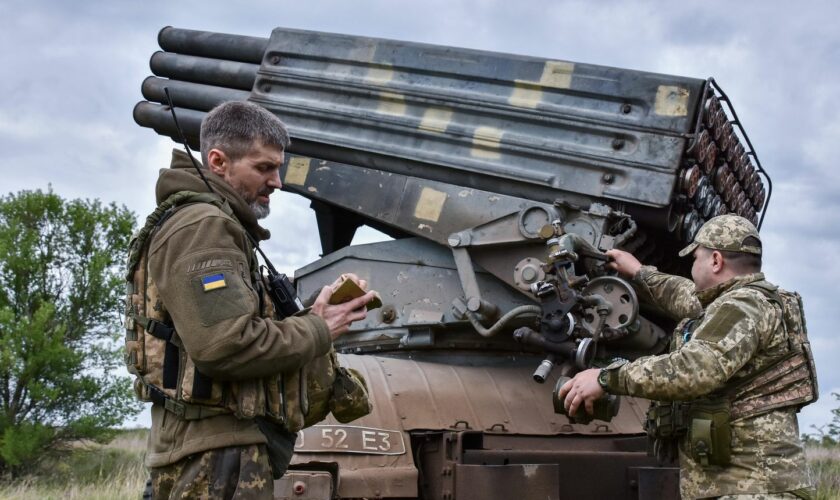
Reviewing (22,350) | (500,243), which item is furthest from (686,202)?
(22,350)

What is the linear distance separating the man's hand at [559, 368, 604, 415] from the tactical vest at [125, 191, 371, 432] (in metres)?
1.32

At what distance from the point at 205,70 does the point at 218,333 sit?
5.84 meters

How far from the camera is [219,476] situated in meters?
3.32

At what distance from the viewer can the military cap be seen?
15.3 feet

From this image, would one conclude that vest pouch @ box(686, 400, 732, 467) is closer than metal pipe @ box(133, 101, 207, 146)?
Yes

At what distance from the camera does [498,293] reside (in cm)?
695

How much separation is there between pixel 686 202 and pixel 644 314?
1.30 metres

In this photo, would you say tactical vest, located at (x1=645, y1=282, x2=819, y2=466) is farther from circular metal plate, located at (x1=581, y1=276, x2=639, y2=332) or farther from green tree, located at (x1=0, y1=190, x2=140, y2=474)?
green tree, located at (x1=0, y1=190, x2=140, y2=474)

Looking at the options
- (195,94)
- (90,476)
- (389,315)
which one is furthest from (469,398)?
(90,476)

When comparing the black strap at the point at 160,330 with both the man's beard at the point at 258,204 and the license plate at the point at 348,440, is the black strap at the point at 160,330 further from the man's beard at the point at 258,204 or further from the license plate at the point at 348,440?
the license plate at the point at 348,440

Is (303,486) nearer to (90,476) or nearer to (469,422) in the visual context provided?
(469,422)

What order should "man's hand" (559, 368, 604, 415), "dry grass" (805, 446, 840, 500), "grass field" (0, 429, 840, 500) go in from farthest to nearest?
1. "grass field" (0, 429, 840, 500)
2. "dry grass" (805, 446, 840, 500)
3. "man's hand" (559, 368, 604, 415)

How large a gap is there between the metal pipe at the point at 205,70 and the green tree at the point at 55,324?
21.9ft

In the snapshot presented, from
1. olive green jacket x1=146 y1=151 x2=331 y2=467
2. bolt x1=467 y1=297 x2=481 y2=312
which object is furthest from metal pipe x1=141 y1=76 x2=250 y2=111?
olive green jacket x1=146 y1=151 x2=331 y2=467
